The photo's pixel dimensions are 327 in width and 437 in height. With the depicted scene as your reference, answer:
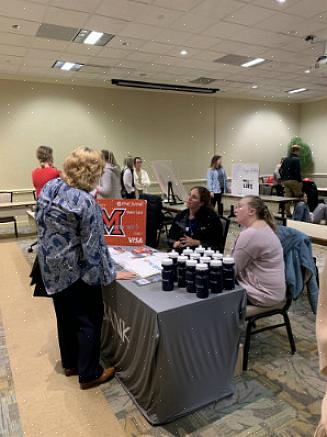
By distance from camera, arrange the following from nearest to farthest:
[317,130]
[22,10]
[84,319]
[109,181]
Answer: [84,319] → [22,10] → [109,181] → [317,130]

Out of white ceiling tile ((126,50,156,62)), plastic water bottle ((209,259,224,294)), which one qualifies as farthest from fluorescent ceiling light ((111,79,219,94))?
plastic water bottle ((209,259,224,294))

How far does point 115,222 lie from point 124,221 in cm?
7

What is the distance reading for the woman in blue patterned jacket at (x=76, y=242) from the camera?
179 cm

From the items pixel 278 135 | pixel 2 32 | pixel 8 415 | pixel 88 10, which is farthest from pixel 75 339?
pixel 278 135

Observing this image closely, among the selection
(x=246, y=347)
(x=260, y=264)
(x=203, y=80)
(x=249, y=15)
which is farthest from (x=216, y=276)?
(x=203, y=80)

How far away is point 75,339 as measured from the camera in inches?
84.3

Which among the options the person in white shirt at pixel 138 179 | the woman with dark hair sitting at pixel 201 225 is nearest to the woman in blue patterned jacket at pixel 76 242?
the woman with dark hair sitting at pixel 201 225

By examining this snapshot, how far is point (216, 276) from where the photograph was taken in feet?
5.58

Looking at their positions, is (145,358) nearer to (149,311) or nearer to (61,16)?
(149,311)

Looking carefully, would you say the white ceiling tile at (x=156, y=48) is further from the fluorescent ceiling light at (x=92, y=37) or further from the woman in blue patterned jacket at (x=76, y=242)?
the woman in blue patterned jacket at (x=76, y=242)

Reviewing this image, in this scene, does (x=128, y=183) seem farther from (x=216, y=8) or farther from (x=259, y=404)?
(x=259, y=404)

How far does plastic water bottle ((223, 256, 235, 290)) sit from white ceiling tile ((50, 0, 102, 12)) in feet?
11.3

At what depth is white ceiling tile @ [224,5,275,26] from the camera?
4059 millimetres

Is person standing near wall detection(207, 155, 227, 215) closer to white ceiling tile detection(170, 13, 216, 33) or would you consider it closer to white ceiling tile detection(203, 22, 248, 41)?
white ceiling tile detection(203, 22, 248, 41)
